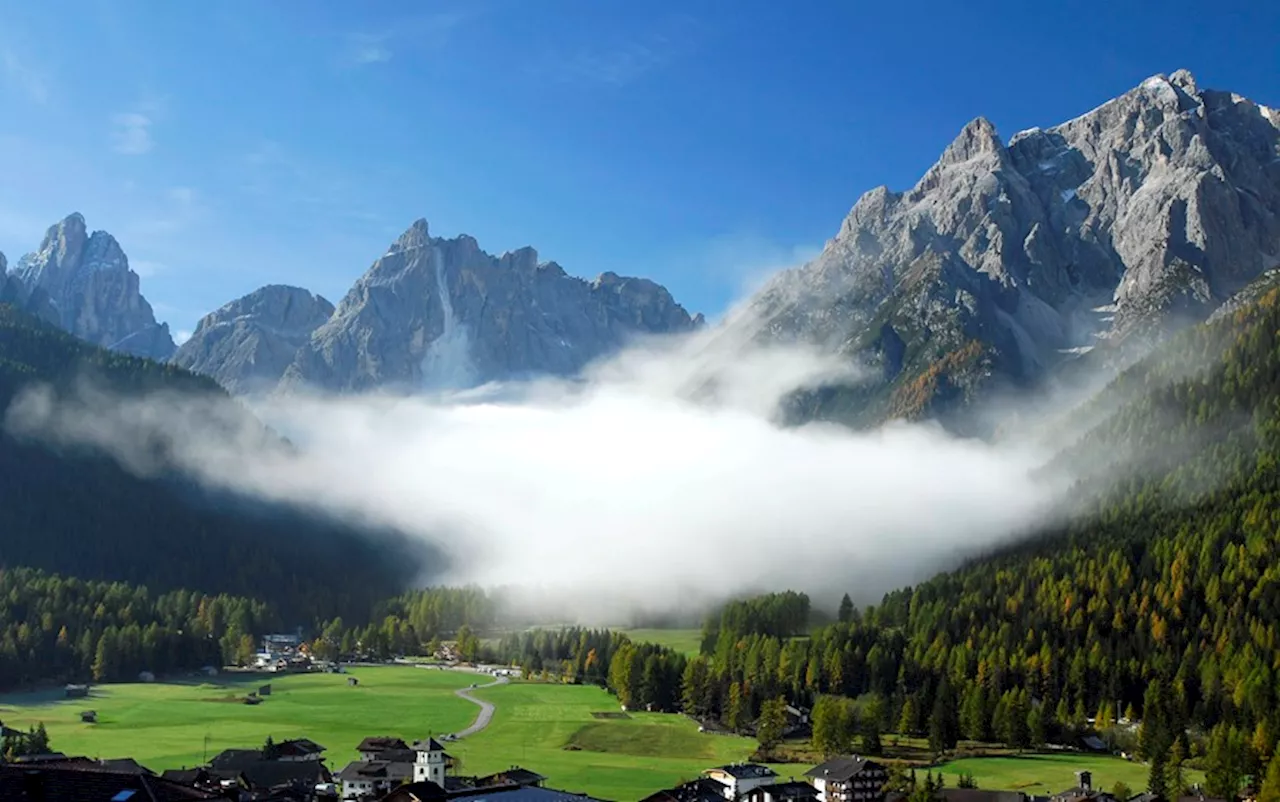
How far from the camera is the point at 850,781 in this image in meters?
131

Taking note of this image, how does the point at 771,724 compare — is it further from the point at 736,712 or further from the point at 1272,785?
the point at 1272,785

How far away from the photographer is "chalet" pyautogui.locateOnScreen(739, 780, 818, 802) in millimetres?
127756

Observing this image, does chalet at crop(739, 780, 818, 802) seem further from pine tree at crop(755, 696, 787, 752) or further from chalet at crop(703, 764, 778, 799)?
pine tree at crop(755, 696, 787, 752)

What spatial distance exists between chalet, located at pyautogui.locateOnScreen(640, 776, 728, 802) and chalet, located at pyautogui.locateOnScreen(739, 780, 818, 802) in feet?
10.4


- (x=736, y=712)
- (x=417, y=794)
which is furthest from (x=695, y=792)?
(x=736, y=712)

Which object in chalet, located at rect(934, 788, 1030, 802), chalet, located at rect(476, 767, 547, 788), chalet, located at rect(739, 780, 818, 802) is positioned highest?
chalet, located at rect(934, 788, 1030, 802)

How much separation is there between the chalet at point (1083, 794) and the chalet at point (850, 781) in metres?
19.1

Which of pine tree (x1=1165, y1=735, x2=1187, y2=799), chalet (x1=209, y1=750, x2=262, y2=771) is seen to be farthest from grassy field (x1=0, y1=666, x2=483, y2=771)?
pine tree (x1=1165, y1=735, x2=1187, y2=799)

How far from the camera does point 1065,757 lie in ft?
516

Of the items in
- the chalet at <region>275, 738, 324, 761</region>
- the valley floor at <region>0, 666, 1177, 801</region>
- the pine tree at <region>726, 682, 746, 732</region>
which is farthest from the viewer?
the pine tree at <region>726, 682, 746, 732</region>

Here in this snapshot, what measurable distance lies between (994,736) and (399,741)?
82.4 m

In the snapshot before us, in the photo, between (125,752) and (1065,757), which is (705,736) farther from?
(125,752)


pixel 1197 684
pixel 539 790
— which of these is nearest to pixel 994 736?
pixel 1197 684

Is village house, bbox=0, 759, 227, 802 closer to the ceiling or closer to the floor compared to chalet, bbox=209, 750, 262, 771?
closer to the ceiling
